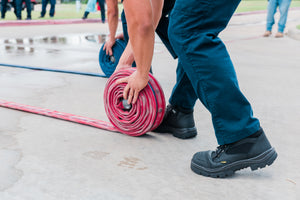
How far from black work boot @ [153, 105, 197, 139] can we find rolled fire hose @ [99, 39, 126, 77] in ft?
4.80

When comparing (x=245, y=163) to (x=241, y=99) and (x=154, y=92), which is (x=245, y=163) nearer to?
(x=241, y=99)

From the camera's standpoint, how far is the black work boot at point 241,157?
5.39 ft

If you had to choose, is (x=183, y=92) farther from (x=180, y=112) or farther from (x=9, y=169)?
(x=9, y=169)

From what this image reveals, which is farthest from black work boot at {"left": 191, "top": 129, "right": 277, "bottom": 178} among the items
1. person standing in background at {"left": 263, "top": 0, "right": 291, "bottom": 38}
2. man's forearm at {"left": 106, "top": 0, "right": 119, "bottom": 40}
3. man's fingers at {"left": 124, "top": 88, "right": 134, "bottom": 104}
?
person standing in background at {"left": 263, "top": 0, "right": 291, "bottom": 38}

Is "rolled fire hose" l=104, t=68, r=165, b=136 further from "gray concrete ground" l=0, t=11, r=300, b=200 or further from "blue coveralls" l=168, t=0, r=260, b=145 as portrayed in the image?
"blue coveralls" l=168, t=0, r=260, b=145

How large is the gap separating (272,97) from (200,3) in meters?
1.82

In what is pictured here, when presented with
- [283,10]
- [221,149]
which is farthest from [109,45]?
[283,10]

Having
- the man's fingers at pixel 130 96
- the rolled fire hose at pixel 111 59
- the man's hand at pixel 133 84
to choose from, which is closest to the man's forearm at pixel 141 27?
the man's hand at pixel 133 84

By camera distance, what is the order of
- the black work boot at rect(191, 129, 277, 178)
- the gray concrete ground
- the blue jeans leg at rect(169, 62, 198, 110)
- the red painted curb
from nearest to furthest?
1. the gray concrete ground
2. the black work boot at rect(191, 129, 277, 178)
3. the blue jeans leg at rect(169, 62, 198, 110)
4. the red painted curb

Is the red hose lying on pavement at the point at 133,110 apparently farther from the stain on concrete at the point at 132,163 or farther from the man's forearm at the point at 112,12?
the man's forearm at the point at 112,12

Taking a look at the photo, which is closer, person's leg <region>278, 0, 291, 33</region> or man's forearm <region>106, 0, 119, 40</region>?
man's forearm <region>106, 0, 119, 40</region>

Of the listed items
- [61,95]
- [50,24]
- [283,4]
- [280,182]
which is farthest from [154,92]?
[50,24]

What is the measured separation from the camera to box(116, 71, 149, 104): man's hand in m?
1.92

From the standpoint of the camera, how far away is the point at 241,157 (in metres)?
1.66
